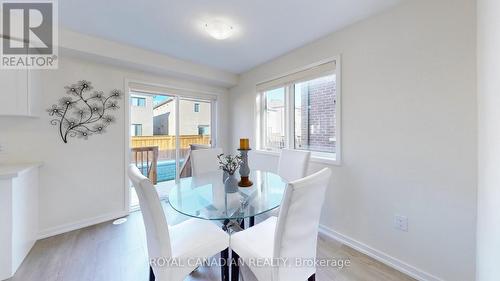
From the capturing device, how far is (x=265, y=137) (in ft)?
11.1

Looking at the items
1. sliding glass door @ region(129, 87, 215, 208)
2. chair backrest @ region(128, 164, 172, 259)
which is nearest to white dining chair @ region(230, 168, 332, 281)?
chair backrest @ region(128, 164, 172, 259)

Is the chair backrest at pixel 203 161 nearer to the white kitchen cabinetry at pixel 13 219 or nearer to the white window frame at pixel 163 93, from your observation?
the white window frame at pixel 163 93

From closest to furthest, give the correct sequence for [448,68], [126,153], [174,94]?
[448,68]
[126,153]
[174,94]

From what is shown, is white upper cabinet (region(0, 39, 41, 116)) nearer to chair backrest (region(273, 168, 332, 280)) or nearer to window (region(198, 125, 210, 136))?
window (region(198, 125, 210, 136))

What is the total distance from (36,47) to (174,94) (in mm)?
1613

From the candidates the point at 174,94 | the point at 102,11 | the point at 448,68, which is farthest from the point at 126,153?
the point at 448,68

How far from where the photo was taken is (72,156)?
243 centimetres

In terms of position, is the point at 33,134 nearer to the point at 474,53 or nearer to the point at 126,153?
the point at 126,153

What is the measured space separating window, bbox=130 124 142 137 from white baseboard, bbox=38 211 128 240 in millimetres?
1165

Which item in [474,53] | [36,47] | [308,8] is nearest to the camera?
[474,53]

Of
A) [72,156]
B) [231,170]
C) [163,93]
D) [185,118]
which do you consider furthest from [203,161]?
[72,156]

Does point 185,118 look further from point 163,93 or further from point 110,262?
point 110,262

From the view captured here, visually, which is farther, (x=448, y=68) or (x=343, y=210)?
(x=343, y=210)

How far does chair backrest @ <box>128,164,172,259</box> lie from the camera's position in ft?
3.39
